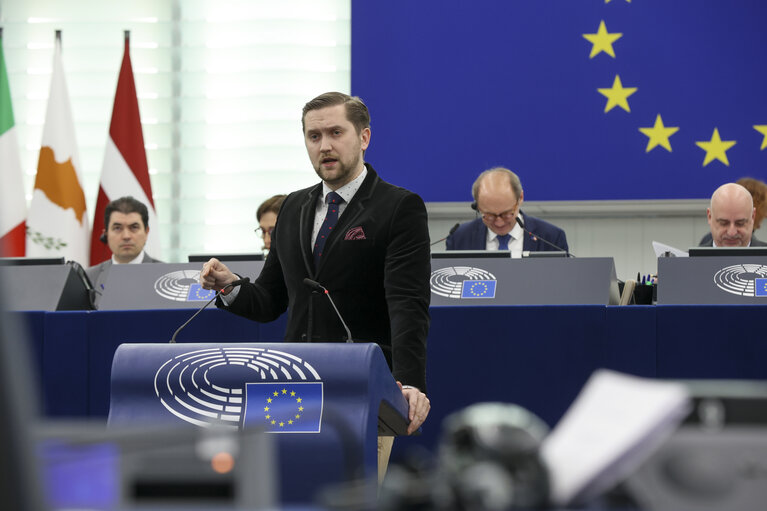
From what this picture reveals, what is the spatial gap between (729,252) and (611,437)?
3.18 m

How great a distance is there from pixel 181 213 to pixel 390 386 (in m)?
5.34

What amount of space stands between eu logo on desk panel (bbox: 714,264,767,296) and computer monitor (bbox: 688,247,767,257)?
7cm

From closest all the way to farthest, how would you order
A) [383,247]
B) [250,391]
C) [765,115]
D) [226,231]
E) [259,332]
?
1. [250,391]
2. [383,247]
3. [259,332]
4. [765,115]
5. [226,231]

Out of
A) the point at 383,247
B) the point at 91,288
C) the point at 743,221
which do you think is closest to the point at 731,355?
the point at 743,221

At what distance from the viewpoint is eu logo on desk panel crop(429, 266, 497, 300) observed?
3.64 m

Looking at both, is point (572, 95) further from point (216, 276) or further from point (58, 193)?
point (216, 276)

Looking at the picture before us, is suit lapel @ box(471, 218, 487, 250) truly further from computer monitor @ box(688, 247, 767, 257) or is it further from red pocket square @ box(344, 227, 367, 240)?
red pocket square @ box(344, 227, 367, 240)

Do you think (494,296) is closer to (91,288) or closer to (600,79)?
(91,288)

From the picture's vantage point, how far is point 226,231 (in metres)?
6.91

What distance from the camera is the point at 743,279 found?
352cm

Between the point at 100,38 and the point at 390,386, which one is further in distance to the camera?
the point at 100,38

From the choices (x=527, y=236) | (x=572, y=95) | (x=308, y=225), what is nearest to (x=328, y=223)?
(x=308, y=225)

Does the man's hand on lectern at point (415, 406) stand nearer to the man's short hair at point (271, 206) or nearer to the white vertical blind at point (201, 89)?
the man's short hair at point (271, 206)

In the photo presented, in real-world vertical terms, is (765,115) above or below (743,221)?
above
